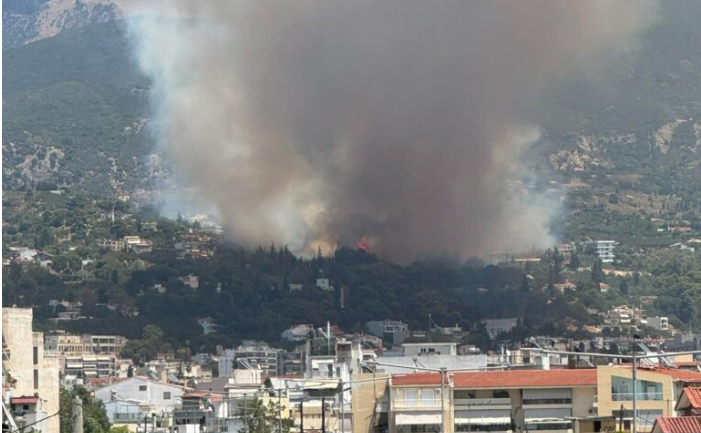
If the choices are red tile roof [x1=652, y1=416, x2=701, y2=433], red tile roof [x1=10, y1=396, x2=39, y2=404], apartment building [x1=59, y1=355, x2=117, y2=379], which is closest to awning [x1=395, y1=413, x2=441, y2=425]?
red tile roof [x1=10, y1=396, x2=39, y2=404]

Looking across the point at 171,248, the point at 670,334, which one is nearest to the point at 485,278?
the point at 670,334

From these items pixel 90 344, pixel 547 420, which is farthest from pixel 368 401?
pixel 90 344

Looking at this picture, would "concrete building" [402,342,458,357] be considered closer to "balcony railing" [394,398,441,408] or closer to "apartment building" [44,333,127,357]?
"balcony railing" [394,398,441,408]

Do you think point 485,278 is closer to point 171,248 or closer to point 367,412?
point 171,248

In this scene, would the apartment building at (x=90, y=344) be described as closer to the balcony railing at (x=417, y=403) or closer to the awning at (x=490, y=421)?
the balcony railing at (x=417, y=403)

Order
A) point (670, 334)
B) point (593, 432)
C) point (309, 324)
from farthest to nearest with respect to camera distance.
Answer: point (309, 324) < point (670, 334) < point (593, 432)

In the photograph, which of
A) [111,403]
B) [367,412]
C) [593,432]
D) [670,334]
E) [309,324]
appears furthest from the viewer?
[309,324]
